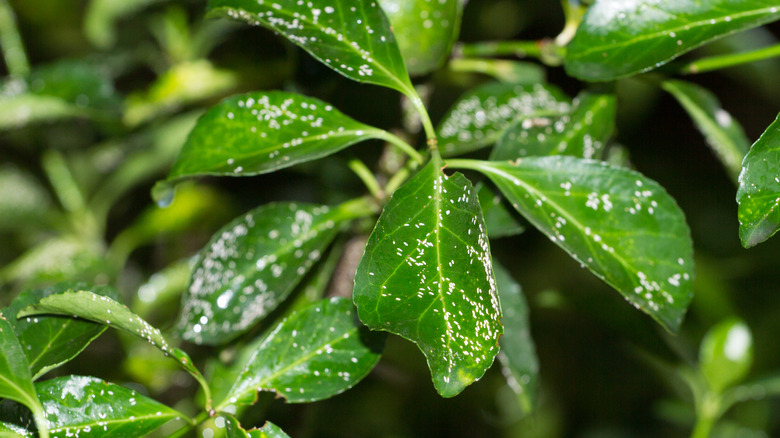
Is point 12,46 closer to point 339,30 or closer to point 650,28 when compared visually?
point 339,30

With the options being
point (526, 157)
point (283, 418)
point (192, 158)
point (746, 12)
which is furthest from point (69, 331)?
point (746, 12)

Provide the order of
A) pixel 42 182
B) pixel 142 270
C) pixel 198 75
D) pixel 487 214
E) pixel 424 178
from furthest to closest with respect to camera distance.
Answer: pixel 142 270 < pixel 42 182 < pixel 198 75 < pixel 487 214 < pixel 424 178

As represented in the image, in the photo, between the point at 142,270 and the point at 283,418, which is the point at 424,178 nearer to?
the point at 283,418

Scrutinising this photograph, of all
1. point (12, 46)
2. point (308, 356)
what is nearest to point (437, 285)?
point (308, 356)

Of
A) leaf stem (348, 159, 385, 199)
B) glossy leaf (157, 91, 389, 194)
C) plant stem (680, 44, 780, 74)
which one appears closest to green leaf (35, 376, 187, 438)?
Answer: glossy leaf (157, 91, 389, 194)

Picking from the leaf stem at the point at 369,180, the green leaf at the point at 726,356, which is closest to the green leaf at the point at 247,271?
the leaf stem at the point at 369,180
